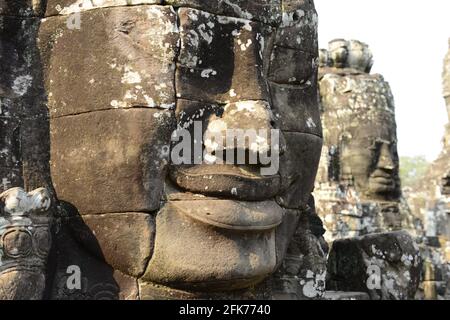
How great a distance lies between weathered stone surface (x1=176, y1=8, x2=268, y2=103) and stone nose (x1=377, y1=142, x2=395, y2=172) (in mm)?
10090

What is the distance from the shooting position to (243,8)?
4.00 metres

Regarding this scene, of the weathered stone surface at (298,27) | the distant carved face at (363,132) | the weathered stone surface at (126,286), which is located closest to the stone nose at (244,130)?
the weathered stone surface at (298,27)

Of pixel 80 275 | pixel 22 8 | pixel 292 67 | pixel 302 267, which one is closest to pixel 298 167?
pixel 292 67

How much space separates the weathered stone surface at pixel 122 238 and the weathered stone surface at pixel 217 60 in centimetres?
69

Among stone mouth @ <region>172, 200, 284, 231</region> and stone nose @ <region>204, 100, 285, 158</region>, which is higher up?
stone nose @ <region>204, 100, 285, 158</region>

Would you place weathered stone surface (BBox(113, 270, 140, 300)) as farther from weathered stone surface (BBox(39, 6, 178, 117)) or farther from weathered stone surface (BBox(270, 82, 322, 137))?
weathered stone surface (BBox(270, 82, 322, 137))

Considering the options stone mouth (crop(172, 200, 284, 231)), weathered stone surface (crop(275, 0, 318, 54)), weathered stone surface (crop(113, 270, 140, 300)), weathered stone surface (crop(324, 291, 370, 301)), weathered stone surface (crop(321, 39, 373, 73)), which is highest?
weathered stone surface (crop(321, 39, 373, 73))

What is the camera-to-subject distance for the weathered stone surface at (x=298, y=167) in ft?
13.6

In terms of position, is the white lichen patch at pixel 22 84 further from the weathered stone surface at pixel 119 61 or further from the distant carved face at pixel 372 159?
the distant carved face at pixel 372 159

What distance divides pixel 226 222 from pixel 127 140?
64cm

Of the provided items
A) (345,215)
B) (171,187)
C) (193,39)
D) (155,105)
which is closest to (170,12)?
(193,39)

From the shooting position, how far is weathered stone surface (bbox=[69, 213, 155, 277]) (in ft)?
12.0

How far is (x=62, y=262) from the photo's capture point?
12.5 ft

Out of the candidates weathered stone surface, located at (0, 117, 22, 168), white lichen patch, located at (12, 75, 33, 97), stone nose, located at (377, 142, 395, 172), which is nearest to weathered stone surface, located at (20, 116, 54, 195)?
weathered stone surface, located at (0, 117, 22, 168)
